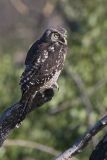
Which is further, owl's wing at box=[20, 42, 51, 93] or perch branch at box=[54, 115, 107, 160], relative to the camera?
owl's wing at box=[20, 42, 51, 93]

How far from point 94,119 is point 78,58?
1603 mm

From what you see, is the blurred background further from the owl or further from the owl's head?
the owl

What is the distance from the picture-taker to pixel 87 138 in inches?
186

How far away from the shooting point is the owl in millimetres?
6254

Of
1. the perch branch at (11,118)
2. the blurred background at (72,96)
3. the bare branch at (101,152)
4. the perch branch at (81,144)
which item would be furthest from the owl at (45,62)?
the blurred background at (72,96)

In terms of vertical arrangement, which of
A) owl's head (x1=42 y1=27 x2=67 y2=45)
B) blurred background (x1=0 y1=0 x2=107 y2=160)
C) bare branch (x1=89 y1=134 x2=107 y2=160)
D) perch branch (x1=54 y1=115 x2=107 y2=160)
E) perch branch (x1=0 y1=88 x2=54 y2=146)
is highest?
blurred background (x1=0 y1=0 x2=107 y2=160)

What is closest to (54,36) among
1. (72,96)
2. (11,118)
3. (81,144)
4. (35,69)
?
(35,69)

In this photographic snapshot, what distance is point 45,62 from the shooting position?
6586 millimetres

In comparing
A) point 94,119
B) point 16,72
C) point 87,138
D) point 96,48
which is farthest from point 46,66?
point 96,48

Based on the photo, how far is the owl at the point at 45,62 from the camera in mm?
6254

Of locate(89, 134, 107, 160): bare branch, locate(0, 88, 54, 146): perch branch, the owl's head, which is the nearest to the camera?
locate(89, 134, 107, 160): bare branch

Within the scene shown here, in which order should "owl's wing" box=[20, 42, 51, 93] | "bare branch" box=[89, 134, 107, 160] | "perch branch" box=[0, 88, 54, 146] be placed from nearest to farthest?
"bare branch" box=[89, 134, 107, 160] → "perch branch" box=[0, 88, 54, 146] → "owl's wing" box=[20, 42, 51, 93]

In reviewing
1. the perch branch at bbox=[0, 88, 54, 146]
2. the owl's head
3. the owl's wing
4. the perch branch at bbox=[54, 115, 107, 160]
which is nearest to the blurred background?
the owl's head

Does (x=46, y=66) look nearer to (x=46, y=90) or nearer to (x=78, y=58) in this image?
(x=46, y=90)
